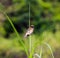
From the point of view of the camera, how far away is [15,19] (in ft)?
28.6

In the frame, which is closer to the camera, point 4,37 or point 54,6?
point 4,37

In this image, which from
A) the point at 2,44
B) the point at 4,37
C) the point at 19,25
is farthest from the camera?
the point at 19,25

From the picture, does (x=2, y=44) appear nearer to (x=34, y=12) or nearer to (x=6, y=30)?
(x=6, y=30)

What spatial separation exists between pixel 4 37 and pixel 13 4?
1.29 m

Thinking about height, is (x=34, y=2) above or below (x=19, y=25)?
above

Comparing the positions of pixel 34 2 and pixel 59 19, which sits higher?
pixel 34 2

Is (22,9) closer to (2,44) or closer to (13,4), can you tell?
(13,4)

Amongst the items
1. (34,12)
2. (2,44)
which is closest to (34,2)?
(34,12)

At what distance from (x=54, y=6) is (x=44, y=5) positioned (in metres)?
0.80

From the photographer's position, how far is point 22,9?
355 inches

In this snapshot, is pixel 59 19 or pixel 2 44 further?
pixel 59 19

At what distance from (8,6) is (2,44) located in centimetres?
182

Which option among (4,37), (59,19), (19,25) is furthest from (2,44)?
(59,19)

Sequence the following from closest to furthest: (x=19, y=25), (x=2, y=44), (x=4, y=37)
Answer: (x=2, y=44) < (x=4, y=37) < (x=19, y=25)
